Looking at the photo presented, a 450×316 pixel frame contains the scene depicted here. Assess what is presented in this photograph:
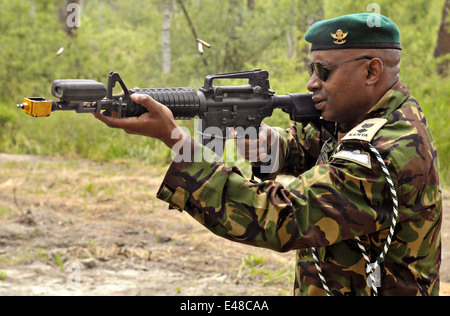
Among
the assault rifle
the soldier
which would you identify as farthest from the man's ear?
the assault rifle

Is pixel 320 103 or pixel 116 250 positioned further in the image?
pixel 116 250

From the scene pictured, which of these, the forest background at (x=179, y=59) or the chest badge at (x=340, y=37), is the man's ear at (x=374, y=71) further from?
the forest background at (x=179, y=59)

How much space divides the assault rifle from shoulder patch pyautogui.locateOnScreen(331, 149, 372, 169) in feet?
1.83

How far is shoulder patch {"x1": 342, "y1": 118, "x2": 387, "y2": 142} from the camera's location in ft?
6.21

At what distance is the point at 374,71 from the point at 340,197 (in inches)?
20.2

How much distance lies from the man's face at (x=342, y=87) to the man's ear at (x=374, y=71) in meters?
0.01

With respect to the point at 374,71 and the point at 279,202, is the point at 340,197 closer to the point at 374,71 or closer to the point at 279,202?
the point at 279,202

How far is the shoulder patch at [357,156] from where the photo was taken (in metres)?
1.83

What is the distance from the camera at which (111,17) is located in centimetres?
4125

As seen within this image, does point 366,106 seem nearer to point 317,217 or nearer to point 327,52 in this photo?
point 327,52

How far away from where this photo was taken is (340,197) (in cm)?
182

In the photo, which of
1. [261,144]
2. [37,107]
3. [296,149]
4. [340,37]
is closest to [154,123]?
[37,107]

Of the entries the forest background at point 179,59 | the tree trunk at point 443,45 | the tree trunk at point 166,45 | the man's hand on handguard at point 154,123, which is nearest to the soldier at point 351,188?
the man's hand on handguard at point 154,123

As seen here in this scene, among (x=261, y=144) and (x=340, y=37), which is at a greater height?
(x=340, y=37)
